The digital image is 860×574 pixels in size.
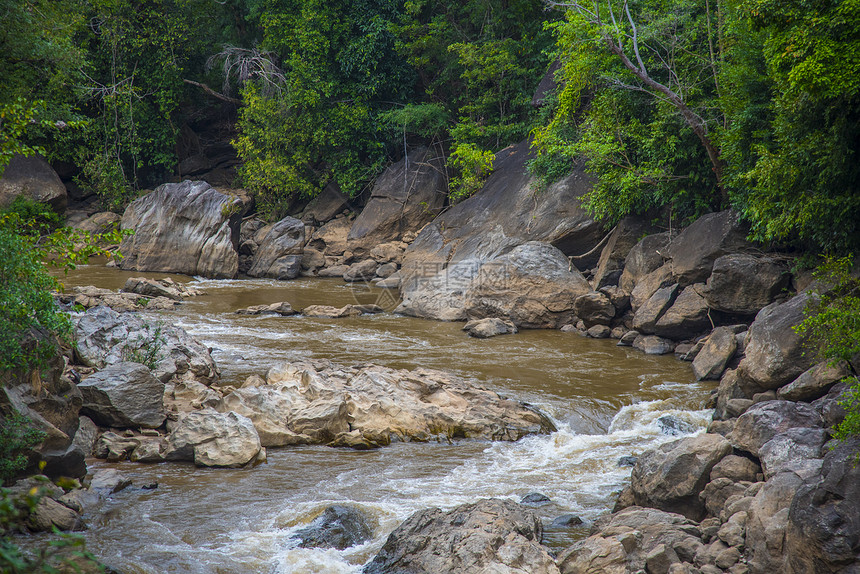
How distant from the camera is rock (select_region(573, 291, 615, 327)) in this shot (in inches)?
562

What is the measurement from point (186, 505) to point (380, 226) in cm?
1723

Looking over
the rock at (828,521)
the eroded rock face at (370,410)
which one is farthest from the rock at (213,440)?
the rock at (828,521)

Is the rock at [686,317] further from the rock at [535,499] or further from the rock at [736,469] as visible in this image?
the rock at [535,499]

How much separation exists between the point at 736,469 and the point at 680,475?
1.85 ft

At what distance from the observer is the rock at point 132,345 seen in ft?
31.0

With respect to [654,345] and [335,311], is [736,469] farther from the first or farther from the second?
[335,311]

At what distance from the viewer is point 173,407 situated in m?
8.76

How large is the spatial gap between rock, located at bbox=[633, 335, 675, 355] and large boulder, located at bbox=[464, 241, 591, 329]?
2339 mm

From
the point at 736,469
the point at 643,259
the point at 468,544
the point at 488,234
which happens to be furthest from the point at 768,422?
the point at 488,234

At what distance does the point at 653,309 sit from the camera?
13.0 metres

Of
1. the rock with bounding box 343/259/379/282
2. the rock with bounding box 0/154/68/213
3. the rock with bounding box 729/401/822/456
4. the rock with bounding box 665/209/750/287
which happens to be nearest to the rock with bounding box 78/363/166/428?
the rock with bounding box 729/401/822/456

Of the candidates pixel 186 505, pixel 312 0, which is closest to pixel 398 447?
pixel 186 505

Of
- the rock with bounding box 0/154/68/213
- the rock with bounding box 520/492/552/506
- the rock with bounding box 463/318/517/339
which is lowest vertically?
the rock with bounding box 520/492/552/506

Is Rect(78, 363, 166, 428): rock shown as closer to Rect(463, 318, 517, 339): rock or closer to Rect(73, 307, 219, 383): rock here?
Rect(73, 307, 219, 383): rock
